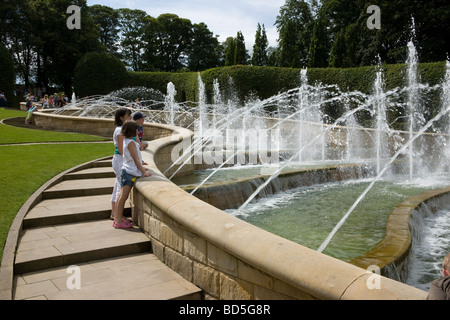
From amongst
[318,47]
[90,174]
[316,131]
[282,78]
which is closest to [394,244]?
[90,174]

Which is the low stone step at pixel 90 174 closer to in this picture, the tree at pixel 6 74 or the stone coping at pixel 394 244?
the stone coping at pixel 394 244

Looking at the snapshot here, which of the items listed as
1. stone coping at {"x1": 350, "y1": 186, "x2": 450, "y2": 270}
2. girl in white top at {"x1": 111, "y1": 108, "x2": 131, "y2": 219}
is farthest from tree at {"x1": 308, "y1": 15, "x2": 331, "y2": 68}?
girl in white top at {"x1": 111, "y1": 108, "x2": 131, "y2": 219}

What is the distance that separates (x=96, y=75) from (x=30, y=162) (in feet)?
113

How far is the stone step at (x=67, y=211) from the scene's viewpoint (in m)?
5.54

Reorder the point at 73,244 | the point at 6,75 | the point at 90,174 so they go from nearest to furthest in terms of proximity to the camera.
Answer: the point at 73,244, the point at 90,174, the point at 6,75

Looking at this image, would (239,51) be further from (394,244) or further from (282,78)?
(394,244)

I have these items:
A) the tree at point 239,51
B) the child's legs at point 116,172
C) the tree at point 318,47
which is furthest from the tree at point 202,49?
the child's legs at point 116,172

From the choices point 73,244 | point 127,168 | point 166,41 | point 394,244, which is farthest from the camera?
point 166,41

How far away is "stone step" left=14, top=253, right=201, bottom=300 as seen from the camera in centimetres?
374

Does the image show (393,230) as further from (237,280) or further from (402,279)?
(237,280)

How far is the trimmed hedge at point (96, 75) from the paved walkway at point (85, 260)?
36884mm

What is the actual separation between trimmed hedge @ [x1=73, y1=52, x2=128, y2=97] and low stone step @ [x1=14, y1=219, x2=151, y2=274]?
37.9 m

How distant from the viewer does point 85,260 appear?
181 inches
